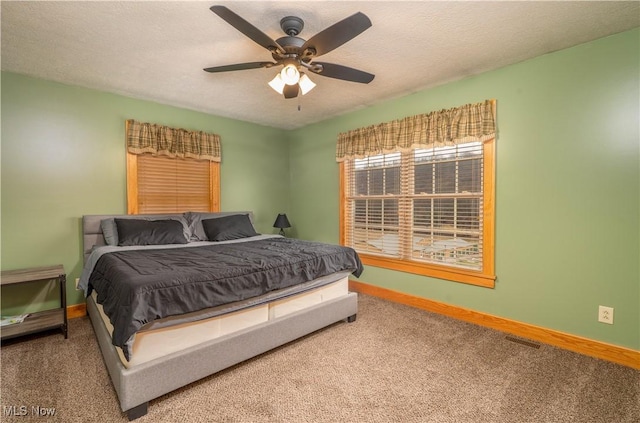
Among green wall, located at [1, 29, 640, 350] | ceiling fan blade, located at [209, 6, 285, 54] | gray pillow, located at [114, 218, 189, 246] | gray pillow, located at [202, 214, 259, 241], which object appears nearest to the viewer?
ceiling fan blade, located at [209, 6, 285, 54]

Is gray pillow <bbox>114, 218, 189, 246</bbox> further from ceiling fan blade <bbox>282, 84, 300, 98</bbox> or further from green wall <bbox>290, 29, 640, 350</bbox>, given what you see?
green wall <bbox>290, 29, 640, 350</bbox>

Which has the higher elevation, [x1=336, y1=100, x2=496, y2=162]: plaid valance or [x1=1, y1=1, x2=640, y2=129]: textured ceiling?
[x1=1, y1=1, x2=640, y2=129]: textured ceiling

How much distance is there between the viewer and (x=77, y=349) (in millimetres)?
2480

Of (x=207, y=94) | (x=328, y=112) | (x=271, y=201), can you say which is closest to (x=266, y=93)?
(x=207, y=94)

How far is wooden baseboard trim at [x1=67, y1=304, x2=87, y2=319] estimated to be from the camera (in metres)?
3.18

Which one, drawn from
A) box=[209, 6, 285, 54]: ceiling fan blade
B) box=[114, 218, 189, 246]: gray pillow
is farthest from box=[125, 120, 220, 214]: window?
box=[209, 6, 285, 54]: ceiling fan blade

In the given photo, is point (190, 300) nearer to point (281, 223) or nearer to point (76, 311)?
point (76, 311)

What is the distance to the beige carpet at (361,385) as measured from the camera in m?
1.72

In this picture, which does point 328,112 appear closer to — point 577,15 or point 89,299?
point 577,15

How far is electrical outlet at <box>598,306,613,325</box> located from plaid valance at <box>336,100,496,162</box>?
1713 mm

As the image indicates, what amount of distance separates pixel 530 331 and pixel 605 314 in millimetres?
565

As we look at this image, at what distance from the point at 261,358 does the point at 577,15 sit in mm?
3451

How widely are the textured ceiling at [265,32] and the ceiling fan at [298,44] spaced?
0.20m

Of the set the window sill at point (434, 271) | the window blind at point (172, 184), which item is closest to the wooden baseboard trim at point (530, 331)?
the window sill at point (434, 271)
